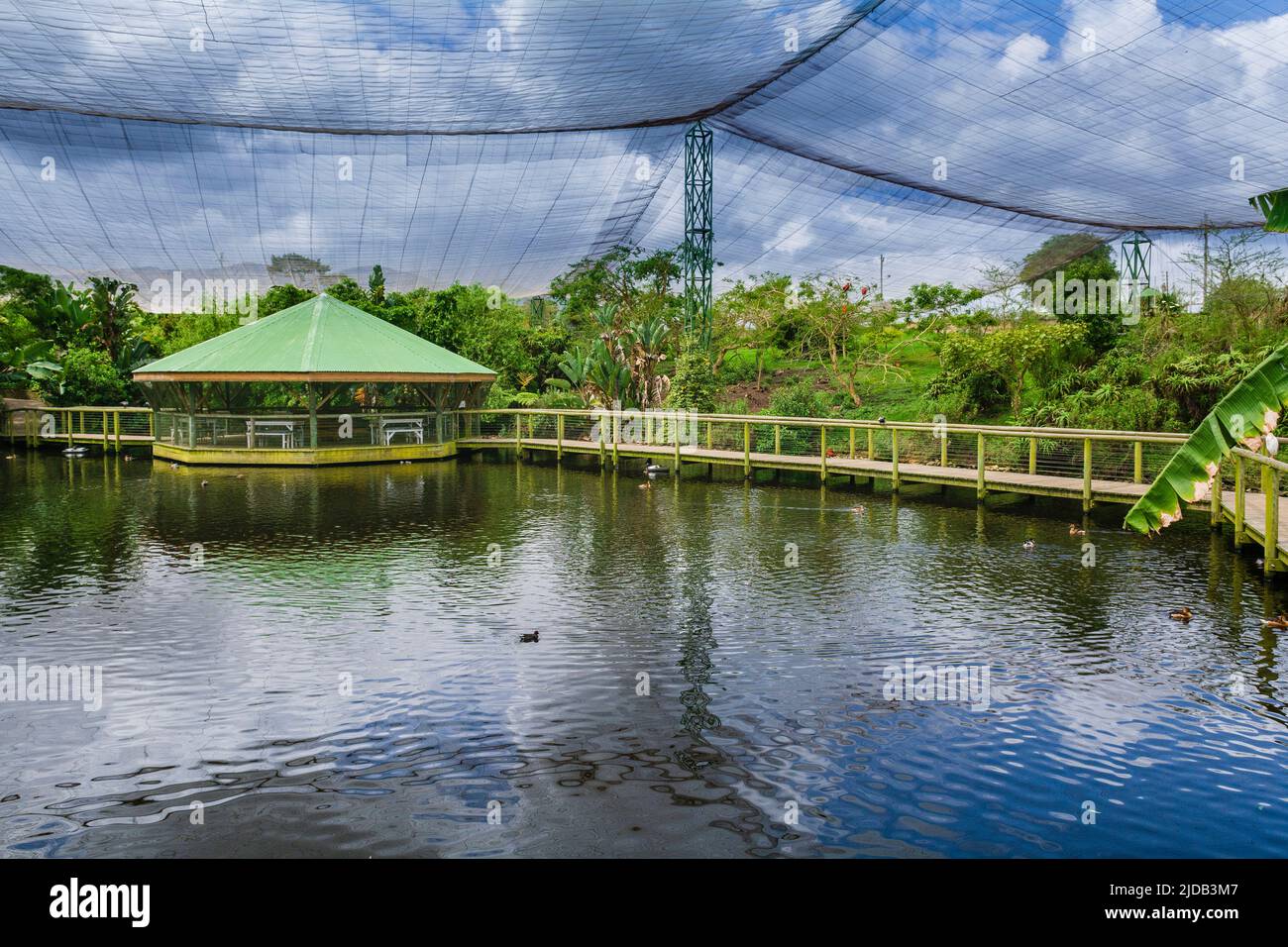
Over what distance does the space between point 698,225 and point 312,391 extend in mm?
10948

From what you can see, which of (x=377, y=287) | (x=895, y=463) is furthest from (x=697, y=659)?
(x=377, y=287)

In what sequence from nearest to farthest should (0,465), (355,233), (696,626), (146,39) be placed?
(696,626) < (146,39) < (0,465) < (355,233)

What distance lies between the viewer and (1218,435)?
23.1ft

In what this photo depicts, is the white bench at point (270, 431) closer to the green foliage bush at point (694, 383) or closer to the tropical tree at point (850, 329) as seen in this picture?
the green foliage bush at point (694, 383)

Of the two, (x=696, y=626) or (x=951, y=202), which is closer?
(x=696, y=626)

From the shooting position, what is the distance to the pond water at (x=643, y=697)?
5.28 m

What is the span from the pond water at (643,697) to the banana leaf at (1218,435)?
131 cm

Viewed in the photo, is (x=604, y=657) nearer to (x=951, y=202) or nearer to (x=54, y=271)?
(x=951, y=202)

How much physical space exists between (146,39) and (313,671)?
12.8 meters

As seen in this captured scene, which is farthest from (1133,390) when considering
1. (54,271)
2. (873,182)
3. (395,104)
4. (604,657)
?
(54,271)

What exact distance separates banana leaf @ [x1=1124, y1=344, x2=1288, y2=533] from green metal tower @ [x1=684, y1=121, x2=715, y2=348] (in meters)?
19.1

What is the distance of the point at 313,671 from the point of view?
7805 mm

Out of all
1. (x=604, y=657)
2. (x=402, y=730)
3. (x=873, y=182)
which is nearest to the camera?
(x=402, y=730)
